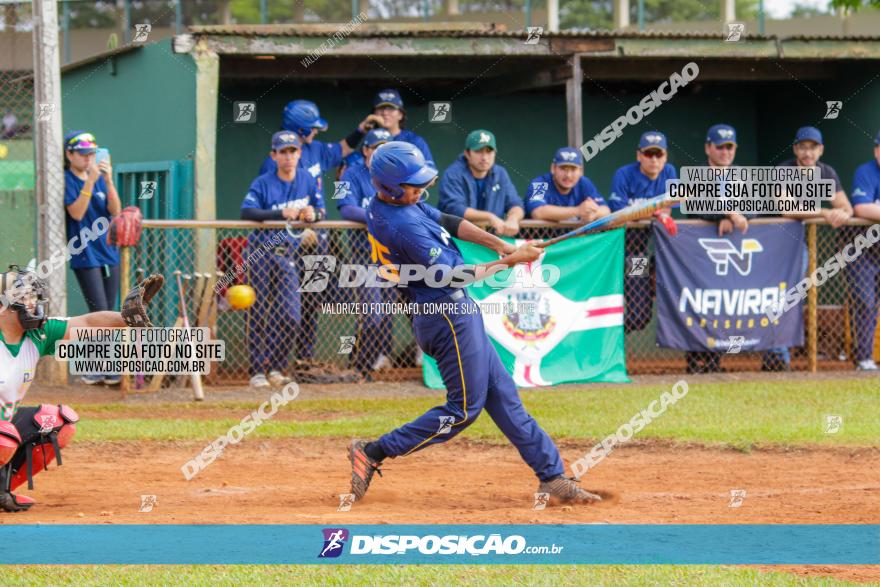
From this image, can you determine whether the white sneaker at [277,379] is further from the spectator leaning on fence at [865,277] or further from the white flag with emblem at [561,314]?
the spectator leaning on fence at [865,277]

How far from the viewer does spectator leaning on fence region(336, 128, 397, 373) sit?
1188 cm

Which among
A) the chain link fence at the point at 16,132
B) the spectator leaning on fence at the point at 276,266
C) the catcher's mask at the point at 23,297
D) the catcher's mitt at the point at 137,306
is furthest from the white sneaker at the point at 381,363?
the catcher's mitt at the point at 137,306

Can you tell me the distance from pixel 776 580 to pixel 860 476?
2906 mm

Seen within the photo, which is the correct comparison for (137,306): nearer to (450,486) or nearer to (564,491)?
(450,486)

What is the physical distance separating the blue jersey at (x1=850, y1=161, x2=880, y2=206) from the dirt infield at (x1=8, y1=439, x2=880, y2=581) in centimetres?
445

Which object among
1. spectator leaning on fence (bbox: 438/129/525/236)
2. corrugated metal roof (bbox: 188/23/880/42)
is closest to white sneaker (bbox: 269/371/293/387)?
spectator leaning on fence (bbox: 438/129/525/236)

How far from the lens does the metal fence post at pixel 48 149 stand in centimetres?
1167

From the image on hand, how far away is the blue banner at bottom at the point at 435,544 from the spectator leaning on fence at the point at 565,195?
6.15 meters

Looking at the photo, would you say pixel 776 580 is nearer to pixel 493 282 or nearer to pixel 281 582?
pixel 281 582

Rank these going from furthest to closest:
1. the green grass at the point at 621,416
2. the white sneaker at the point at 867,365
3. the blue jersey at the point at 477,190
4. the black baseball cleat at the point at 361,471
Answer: the white sneaker at the point at 867,365 → the blue jersey at the point at 477,190 → the green grass at the point at 621,416 → the black baseball cleat at the point at 361,471

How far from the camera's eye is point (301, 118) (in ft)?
40.5

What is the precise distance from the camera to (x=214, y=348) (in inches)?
467

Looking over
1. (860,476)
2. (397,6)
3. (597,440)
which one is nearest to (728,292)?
(597,440)

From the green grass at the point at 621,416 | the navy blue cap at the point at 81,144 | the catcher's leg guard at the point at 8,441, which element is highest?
the navy blue cap at the point at 81,144
